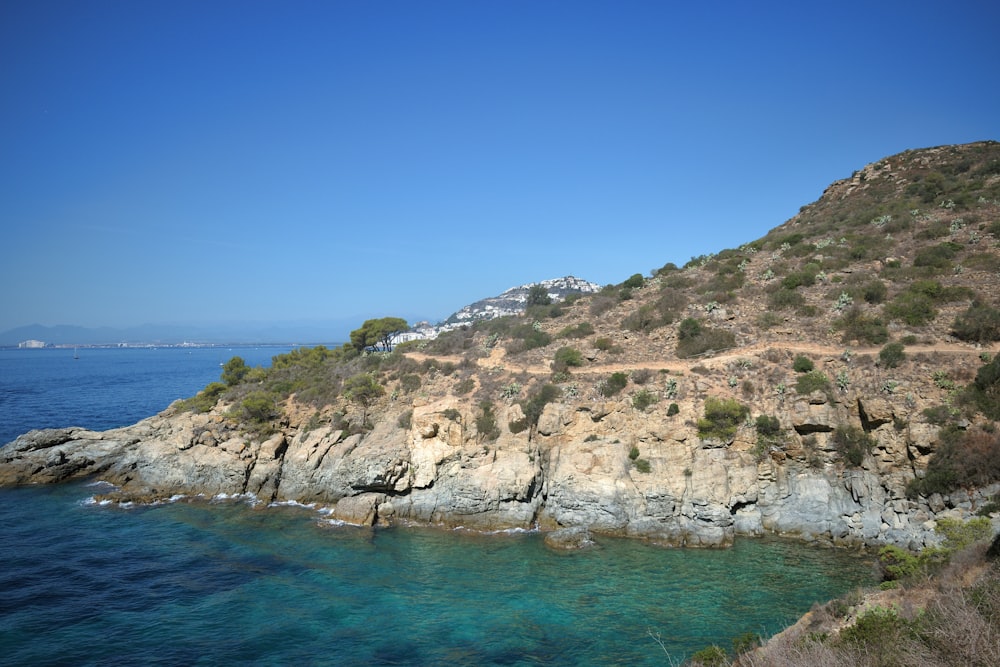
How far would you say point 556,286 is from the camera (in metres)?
156

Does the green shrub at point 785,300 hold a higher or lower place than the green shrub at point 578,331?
higher

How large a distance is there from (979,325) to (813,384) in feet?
29.2

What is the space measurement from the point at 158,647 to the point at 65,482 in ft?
83.9

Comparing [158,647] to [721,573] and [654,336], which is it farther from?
[654,336]

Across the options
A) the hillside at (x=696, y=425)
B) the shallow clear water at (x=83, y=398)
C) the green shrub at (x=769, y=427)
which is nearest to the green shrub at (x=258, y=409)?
the hillside at (x=696, y=425)

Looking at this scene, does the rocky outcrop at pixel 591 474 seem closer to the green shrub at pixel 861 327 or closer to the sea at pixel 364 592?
the sea at pixel 364 592

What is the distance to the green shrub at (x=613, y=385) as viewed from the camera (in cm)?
2977

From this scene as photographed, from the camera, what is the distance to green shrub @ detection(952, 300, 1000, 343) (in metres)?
26.0

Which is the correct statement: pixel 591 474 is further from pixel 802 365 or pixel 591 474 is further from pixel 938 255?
pixel 938 255

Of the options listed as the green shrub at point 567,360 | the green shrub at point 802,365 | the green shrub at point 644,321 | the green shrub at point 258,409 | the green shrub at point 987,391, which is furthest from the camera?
the green shrub at point 644,321

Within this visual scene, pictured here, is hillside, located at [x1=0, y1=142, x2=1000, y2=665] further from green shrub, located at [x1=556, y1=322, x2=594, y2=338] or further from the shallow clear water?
the shallow clear water

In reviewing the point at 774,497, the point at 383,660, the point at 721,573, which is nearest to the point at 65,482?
the point at 383,660

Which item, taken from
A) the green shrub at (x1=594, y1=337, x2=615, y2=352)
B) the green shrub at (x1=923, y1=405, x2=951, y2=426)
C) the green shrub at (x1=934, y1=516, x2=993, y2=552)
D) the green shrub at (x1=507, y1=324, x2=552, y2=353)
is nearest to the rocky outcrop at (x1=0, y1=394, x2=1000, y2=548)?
the green shrub at (x1=923, y1=405, x2=951, y2=426)

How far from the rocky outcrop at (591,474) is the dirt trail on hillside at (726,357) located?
4.23 meters
